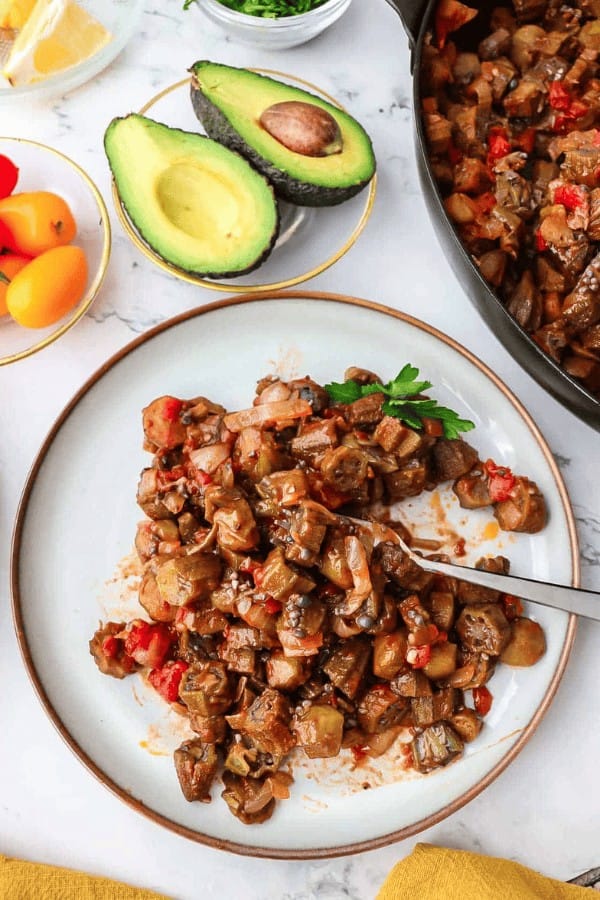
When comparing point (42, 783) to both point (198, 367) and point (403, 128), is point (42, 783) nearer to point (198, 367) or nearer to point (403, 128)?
point (198, 367)

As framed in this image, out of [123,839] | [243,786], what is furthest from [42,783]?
[243,786]

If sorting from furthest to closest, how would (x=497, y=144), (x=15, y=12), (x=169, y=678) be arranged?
(x=15, y=12) → (x=497, y=144) → (x=169, y=678)

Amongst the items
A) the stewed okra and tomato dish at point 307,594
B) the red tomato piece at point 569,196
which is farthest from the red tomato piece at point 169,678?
the red tomato piece at point 569,196

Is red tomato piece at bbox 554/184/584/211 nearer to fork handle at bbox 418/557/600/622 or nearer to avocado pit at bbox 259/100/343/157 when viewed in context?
avocado pit at bbox 259/100/343/157

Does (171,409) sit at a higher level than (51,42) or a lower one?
lower

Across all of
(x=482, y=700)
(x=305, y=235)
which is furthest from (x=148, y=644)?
(x=305, y=235)

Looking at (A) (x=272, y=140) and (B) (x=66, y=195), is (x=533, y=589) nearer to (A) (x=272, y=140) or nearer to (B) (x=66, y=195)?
(A) (x=272, y=140)
